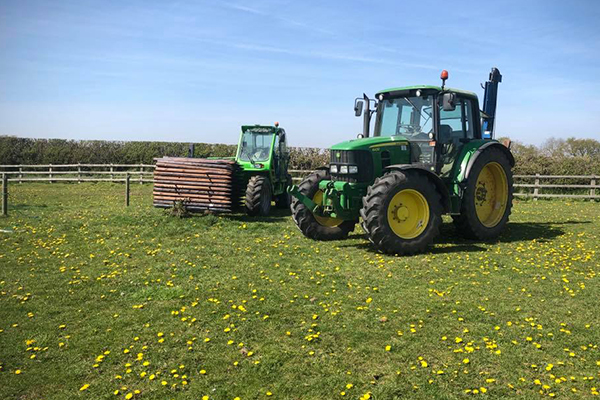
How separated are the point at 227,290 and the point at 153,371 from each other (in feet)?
7.35

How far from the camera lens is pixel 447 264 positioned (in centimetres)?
764

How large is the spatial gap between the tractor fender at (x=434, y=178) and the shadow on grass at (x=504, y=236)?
799 millimetres

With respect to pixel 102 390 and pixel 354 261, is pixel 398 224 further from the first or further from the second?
pixel 102 390

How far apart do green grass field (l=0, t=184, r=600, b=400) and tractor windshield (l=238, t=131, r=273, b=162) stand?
5.03m

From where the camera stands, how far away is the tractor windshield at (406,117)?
9070 mm

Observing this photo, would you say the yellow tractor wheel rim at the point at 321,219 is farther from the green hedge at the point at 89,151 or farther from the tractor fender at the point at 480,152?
the green hedge at the point at 89,151

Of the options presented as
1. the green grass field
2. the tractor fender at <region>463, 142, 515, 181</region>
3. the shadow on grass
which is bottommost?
the green grass field

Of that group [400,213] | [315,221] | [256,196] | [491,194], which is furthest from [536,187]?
[400,213]

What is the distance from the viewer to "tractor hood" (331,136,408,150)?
857cm

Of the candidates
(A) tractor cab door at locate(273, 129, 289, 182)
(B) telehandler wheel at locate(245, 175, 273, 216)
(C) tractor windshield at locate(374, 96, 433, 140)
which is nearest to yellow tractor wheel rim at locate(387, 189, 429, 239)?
(C) tractor windshield at locate(374, 96, 433, 140)

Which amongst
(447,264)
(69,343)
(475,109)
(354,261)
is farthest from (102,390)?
(475,109)

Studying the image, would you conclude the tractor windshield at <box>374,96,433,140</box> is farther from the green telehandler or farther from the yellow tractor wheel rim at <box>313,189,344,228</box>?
the green telehandler

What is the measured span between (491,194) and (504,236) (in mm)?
914

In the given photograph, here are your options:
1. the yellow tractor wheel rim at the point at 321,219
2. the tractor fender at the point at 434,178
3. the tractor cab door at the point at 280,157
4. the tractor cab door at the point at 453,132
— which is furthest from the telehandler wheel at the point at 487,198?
the tractor cab door at the point at 280,157
